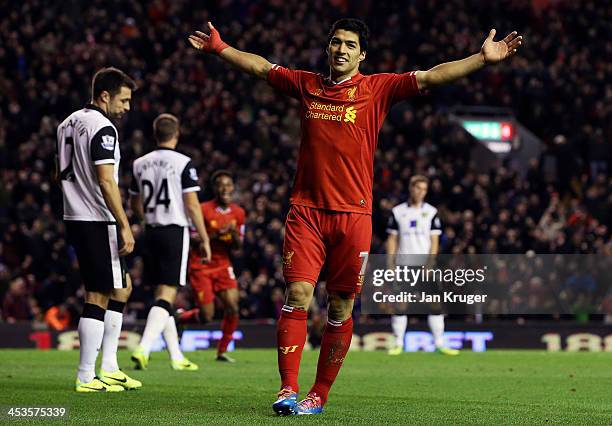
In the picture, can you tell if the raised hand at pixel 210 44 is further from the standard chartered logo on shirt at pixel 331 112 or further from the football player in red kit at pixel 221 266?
the football player in red kit at pixel 221 266

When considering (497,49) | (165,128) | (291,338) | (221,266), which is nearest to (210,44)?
(497,49)

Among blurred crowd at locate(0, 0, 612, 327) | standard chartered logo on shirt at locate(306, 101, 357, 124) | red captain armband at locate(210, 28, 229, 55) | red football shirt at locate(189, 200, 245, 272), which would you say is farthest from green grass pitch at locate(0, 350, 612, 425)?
blurred crowd at locate(0, 0, 612, 327)

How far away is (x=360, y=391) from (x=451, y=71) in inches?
127

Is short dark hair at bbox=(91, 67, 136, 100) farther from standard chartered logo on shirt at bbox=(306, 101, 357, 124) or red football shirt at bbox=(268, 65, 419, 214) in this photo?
standard chartered logo on shirt at bbox=(306, 101, 357, 124)

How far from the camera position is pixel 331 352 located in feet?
26.0

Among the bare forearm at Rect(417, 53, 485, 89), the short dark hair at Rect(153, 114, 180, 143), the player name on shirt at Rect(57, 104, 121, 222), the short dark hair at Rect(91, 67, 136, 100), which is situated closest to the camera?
the bare forearm at Rect(417, 53, 485, 89)

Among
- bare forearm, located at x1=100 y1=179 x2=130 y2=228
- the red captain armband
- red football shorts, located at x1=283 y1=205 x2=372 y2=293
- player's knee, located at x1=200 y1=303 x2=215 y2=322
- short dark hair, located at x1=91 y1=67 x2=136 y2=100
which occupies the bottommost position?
player's knee, located at x1=200 y1=303 x2=215 y2=322

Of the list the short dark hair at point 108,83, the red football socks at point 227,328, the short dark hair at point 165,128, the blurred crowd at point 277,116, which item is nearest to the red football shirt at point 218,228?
the red football socks at point 227,328

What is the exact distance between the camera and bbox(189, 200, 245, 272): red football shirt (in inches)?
549

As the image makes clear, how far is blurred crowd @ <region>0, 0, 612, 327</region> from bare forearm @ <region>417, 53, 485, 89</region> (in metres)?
12.4

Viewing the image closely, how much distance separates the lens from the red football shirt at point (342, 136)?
306 inches

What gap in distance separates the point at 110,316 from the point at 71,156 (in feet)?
4.69

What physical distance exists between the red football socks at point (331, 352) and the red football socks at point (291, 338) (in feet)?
0.91

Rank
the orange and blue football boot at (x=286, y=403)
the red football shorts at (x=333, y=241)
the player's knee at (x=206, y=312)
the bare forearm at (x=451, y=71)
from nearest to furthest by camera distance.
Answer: the orange and blue football boot at (x=286, y=403) < the bare forearm at (x=451, y=71) < the red football shorts at (x=333, y=241) < the player's knee at (x=206, y=312)
